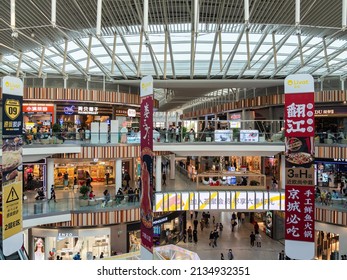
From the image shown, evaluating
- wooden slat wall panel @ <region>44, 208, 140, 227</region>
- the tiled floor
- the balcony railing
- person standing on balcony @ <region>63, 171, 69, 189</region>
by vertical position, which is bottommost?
the tiled floor

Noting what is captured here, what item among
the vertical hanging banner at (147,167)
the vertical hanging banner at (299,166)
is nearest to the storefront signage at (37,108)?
the vertical hanging banner at (147,167)

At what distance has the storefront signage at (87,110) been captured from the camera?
24438mm

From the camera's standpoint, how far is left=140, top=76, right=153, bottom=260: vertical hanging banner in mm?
7246

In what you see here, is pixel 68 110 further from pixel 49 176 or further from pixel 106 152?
pixel 106 152

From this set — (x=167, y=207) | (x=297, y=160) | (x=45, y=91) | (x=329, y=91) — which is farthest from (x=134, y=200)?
(x=329, y=91)

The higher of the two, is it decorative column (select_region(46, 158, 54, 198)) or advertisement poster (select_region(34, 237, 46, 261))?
decorative column (select_region(46, 158, 54, 198))

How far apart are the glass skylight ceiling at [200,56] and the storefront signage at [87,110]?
2637mm

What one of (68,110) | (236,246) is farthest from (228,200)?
(68,110)

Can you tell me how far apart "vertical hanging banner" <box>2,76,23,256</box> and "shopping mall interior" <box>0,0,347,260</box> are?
0.45m

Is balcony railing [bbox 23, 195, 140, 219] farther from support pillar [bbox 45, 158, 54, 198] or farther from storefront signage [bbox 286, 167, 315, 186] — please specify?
storefront signage [bbox 286, 167, 315, 186]

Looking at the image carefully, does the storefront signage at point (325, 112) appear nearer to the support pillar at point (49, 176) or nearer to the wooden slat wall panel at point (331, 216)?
the wooden slat wall panel at point (331, 216)

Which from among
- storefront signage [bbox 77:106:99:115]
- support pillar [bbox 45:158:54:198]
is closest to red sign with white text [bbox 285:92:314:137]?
support pillar [bbox 45:158:54:198]

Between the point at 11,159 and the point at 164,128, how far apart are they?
41.2 feet

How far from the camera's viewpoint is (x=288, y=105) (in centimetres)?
659
